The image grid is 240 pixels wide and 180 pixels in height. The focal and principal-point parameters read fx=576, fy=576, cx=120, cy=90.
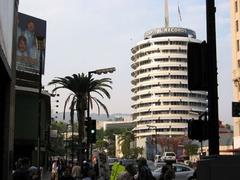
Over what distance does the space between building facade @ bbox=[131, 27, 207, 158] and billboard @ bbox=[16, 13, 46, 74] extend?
351ft

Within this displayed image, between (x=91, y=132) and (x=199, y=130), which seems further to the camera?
(x=91, y=132)

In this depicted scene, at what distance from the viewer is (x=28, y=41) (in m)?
72.8

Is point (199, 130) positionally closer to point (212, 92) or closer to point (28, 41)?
point (212, 92)

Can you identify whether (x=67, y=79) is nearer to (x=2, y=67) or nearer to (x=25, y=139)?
(x=25, y=139)

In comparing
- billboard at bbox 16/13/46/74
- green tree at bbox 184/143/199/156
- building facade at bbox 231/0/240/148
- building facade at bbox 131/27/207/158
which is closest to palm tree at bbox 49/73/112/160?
billboard at bbox 16/13/46/74

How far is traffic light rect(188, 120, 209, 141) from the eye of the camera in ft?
36.7

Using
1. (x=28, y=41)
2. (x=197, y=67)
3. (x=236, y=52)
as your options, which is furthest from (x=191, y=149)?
(x=197, y=67)

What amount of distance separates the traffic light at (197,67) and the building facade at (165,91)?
548 feet

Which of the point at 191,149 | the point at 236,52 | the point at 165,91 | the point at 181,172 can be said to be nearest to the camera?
the point at 181,172

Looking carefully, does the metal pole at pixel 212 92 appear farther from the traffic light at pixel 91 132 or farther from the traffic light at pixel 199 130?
the traffic light at pixel 91 132

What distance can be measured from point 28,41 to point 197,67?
63233 mm

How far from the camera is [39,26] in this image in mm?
74875

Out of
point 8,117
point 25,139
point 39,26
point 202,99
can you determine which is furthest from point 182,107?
point 8,117

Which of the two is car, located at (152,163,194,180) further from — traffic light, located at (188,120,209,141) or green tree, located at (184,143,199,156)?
green tree, located at (184,143,199,156)
